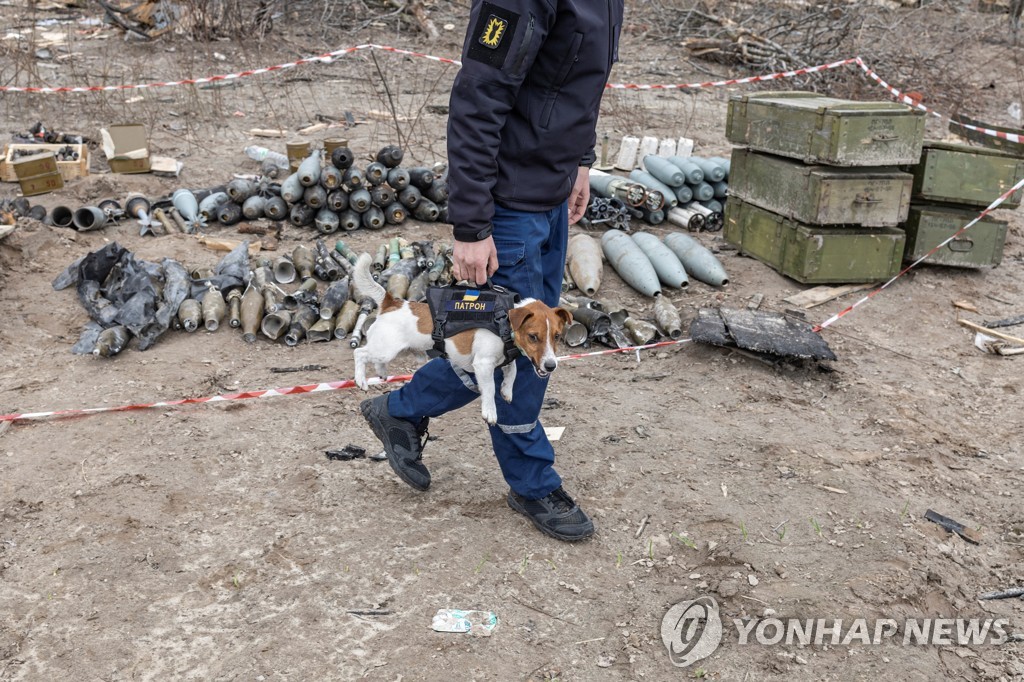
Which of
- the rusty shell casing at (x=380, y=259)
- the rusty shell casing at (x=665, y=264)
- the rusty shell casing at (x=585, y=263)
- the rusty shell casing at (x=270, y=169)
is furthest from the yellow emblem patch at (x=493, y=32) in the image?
the rusty shell casing at (x=270, y=169)

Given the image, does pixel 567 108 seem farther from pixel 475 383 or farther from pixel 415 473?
pixel 415 473

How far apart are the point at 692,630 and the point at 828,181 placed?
175 inches

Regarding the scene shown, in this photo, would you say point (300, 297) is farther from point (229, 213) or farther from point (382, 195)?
point (229, 213)

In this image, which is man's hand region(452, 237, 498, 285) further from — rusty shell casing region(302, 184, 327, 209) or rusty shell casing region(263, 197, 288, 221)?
rusty shell casing region(263, 197, 288, 221)

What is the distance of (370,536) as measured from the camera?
138 inches

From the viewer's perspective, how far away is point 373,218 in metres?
7.36

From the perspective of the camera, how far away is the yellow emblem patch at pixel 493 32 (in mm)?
2584

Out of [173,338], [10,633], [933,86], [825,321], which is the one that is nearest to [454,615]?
[10,633]

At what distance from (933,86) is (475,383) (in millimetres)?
13321

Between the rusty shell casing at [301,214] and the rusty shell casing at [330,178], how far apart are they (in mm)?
288

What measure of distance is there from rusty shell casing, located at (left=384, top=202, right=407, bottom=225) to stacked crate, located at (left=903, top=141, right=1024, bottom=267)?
4.42m

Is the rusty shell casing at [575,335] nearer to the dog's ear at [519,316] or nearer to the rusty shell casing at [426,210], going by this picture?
the rusty shell casing at [426,210]

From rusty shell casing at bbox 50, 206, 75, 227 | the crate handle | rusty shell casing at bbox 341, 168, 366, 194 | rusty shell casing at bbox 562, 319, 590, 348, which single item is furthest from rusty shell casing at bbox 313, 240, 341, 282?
the crate handle

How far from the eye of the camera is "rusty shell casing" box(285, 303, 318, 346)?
566 cm
